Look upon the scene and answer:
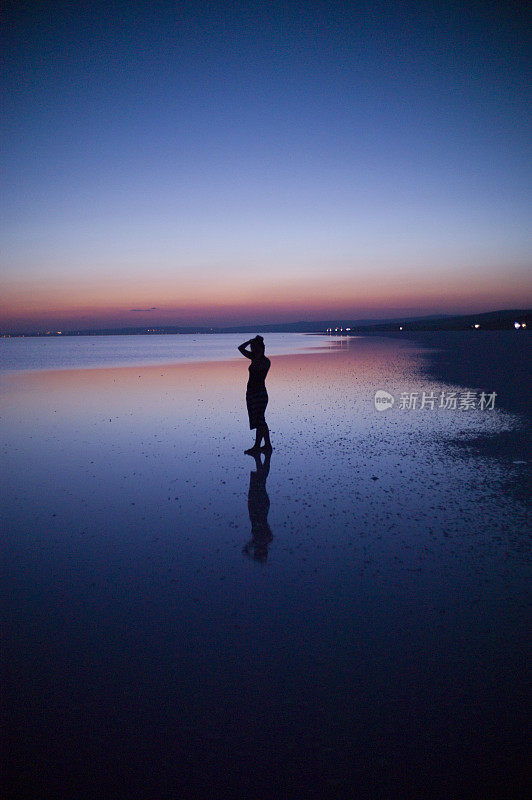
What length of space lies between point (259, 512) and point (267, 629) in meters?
2.50

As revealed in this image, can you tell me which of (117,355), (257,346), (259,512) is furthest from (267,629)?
(117,355)

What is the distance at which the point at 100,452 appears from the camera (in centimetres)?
977

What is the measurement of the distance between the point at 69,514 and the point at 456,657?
5.10 m

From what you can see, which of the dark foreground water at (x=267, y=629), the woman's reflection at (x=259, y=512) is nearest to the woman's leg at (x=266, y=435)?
the woman's reflection at (x=259, y=512)

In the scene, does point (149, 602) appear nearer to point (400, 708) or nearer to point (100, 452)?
point (400, 708)

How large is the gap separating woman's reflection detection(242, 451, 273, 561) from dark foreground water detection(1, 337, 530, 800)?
5 cm

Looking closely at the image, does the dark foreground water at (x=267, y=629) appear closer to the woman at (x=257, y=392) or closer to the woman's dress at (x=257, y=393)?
the woman at (x=257, y=392)

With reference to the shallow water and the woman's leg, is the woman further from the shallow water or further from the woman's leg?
the shallow water

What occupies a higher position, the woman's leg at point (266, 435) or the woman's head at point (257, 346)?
the woman's head at point (257, 346)

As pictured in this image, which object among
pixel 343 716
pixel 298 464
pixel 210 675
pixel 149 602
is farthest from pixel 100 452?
pixel 343 716

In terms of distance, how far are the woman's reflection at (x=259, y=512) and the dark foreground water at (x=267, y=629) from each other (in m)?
0.05

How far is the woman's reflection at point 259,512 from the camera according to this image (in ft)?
17.0

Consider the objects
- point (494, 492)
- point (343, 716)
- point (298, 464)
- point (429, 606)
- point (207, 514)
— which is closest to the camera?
point (343, 716)

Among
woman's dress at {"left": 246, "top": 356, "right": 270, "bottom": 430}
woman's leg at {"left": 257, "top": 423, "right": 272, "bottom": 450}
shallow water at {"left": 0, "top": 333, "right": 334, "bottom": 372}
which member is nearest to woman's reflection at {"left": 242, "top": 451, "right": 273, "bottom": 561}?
woman's leg at {"left": 257, "top": 423, "right": 272, "bottom": 450}
